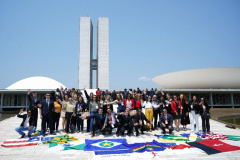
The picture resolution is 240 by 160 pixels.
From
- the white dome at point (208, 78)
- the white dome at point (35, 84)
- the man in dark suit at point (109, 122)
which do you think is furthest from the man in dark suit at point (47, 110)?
the white dome at point (35, 84)

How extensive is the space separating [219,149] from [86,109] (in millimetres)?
4789

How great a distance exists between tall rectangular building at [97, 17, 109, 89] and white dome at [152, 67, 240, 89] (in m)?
15.2

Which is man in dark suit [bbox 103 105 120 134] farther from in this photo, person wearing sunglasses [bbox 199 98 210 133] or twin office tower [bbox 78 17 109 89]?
twin office tower [bbox 78 17 109 89]

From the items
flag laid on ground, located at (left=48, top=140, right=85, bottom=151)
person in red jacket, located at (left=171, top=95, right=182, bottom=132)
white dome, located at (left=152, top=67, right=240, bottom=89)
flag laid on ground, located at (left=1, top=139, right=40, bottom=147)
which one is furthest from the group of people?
white dome, located at (left=152, top=67, right=240, bottom=89)

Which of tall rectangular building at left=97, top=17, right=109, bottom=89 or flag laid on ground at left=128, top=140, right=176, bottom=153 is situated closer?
flag laid on ground at left=128, top=140, right=176, bottom=153

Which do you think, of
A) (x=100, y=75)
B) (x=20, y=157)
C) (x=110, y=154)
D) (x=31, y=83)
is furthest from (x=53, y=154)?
(x=31, y=83)

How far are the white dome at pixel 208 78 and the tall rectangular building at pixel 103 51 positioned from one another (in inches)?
599

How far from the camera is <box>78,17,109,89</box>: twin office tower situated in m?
36.4

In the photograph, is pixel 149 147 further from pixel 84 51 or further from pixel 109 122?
pixel 84 51

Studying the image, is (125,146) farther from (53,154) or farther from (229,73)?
(229,73)

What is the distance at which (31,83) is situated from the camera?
35.8 metres

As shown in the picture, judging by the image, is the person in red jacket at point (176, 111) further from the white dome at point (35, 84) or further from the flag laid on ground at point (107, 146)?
the white dome at point (35, 84)

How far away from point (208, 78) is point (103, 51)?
72.4 ft

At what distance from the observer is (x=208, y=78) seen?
79.0 feet
